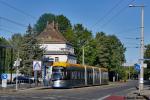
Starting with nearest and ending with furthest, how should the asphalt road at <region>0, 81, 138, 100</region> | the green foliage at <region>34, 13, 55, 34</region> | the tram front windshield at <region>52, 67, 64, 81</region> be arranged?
1. the asphalt road at <region>0, 81, 138, 100</region>
2. the tram front windshield at <region>52, 67, 64, 81</region>
3. the green foliage at <region>34, 13, 55, 34</region>

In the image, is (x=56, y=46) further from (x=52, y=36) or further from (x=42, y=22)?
(x=42, y=22)

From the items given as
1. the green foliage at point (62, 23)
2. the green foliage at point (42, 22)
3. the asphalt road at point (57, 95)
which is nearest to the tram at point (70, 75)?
the asphalt road at point (57, 95)

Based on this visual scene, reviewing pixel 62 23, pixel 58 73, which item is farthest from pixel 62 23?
pixel 58 73

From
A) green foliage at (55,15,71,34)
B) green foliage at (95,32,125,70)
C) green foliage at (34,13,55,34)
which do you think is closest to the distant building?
green foliage at (95,32,125,70)

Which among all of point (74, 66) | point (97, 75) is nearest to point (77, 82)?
point (74, 66)

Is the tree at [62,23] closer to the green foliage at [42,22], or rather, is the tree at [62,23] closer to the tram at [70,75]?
the green foliage at [42,22]

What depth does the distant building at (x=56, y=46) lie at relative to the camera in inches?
4902

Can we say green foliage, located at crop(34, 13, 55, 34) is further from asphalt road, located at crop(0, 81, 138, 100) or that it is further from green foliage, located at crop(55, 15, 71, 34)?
asphalt road, located at crop(0, 81, 138, 100)

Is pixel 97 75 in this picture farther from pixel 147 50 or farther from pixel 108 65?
pixel 147 50

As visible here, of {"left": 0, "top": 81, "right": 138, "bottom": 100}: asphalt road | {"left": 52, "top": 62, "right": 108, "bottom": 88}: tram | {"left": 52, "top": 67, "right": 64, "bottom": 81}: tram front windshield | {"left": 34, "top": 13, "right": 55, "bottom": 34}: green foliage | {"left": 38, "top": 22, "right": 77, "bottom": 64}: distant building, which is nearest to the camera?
{"left": 0, "top": 81, "right": 138, "bottom": 100}: asphalt road

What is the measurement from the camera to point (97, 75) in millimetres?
80000

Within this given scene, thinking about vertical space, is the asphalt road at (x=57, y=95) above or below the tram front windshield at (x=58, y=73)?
below

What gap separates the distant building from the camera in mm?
124500

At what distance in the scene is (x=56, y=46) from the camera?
12644 centimetres
